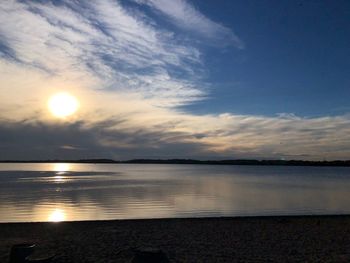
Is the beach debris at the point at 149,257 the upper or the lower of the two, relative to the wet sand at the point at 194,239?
upper

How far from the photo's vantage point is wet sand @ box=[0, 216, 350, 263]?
1170cm

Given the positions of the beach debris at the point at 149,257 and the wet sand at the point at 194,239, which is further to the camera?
the wet sand at the point at 194,239

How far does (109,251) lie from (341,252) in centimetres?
717

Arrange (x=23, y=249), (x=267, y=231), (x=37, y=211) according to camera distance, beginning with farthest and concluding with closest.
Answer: (x=37, y=211), (x=267, y=231), (x=23, y=249)

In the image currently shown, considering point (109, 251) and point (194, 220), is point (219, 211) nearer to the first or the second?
point (194, 220)

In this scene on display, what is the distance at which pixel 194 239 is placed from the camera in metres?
14.4

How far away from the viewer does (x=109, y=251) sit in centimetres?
1222

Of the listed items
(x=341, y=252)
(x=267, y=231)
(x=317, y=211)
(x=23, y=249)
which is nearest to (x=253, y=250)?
(x=341, y=252)

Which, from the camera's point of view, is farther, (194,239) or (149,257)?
(194,239)

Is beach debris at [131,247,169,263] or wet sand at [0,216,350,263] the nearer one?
beach debris at [131,247,169,263]

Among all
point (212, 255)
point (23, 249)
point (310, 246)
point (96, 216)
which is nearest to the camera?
point (23, 249)

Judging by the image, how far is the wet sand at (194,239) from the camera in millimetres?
11703

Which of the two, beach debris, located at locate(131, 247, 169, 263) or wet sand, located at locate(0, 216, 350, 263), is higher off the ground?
beach debris, located at locate(131, 247, 169, 263)

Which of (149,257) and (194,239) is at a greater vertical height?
(149,257)
